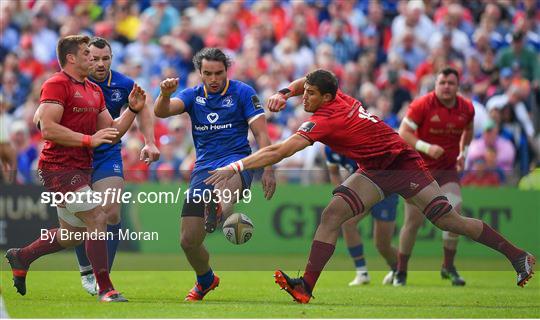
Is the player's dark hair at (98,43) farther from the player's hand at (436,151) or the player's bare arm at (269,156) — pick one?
the player's hand at (436,151)

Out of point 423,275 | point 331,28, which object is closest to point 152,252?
point 423,275

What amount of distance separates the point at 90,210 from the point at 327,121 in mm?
2657

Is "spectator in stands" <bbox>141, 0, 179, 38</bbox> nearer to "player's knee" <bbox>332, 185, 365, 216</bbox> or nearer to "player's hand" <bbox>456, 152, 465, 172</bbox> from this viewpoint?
"player's hand" <bbox>456, 152, 465, 172</bbox>

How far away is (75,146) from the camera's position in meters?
11.8

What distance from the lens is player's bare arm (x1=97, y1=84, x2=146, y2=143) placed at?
12.5 metres

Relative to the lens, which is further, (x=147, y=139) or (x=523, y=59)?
(x=523, y=59)

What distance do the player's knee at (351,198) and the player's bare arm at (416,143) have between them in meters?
2.23

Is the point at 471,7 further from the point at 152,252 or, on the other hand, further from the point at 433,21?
the point at 152,252

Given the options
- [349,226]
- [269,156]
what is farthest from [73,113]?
[349,226]

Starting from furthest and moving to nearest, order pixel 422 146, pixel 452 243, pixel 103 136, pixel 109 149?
pixel 452 243 → pixel 422 146 → pixel 109 149 → pixel 103 136

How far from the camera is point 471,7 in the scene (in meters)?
24.0

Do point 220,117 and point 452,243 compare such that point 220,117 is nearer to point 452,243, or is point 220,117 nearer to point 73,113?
point 73,113

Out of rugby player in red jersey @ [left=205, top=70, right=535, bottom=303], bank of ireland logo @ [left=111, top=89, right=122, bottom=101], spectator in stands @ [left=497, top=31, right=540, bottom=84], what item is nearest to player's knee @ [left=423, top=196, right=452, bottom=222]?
rugby player in red jersey @ [left=205, top=70, right=535, bottom=303]

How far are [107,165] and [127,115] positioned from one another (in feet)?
2.73
